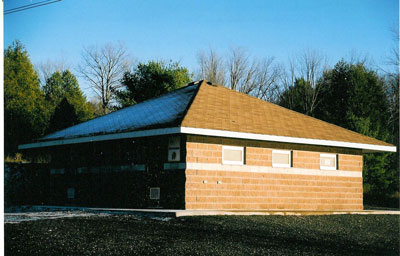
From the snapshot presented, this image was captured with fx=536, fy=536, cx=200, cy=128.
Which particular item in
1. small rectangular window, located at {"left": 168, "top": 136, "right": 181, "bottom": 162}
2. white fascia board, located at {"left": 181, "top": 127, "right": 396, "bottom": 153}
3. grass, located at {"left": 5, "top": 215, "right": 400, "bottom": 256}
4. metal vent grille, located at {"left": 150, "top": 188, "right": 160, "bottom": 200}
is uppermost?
white fascia board, located at {"left": 181, "top": 127, "right": 396, "bottom": 153}

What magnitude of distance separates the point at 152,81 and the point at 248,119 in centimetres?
2086

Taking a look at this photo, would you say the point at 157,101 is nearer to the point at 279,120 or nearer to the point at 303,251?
the point at 279,120

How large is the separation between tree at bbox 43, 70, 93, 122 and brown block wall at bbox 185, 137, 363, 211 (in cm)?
2479

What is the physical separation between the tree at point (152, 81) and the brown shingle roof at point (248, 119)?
16512mm

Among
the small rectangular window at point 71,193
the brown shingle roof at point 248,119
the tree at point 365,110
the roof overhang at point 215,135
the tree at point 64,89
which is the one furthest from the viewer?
the tree at point 64,89

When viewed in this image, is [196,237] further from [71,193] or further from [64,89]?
[64,89]

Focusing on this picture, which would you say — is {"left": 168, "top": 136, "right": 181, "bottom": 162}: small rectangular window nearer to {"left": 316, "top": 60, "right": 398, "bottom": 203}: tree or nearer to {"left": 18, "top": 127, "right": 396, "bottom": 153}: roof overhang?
{"left": 18, "top": 127, "right": 396, "bottom": 153}: roof overhang

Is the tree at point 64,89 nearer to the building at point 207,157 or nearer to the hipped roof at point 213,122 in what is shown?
the building at point 207,157

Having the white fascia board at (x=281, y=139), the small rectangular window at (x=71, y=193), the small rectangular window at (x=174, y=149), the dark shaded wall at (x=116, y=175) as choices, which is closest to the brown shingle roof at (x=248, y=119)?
the white fascia board at (x=281, y=139)

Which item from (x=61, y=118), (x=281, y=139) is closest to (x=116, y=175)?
(x=281, y=139)

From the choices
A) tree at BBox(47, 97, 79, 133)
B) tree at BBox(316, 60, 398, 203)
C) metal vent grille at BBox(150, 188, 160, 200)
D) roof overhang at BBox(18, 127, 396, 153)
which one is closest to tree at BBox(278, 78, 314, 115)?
tree at BBox(316, 60, 398, 203)

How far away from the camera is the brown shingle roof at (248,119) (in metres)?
19.0

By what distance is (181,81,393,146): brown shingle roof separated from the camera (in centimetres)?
1905

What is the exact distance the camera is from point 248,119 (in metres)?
20.8
